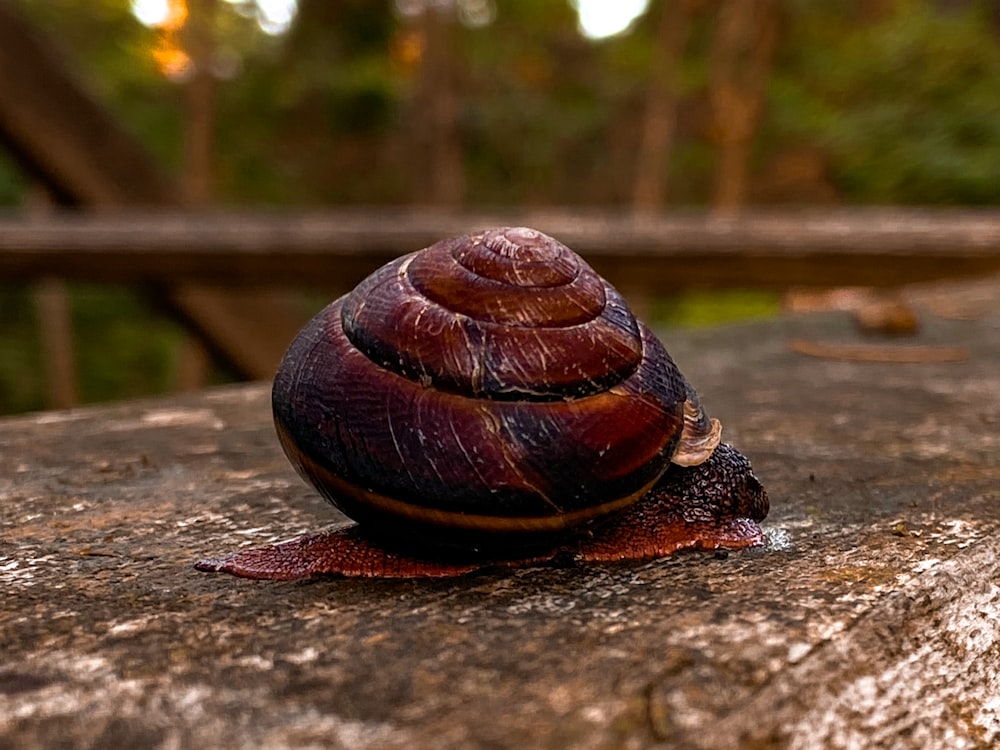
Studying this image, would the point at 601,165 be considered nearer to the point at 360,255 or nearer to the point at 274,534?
the point at 360,255

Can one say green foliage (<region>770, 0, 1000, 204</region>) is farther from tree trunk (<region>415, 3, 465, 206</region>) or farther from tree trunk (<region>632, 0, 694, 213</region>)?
tree trunk (<region>415, 3, 465, 206</region>)

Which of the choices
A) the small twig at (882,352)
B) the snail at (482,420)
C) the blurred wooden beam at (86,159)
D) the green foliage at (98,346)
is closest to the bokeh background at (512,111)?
the green foliage at (98,346)

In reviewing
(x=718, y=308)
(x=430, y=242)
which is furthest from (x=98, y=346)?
(x=718, y=308)

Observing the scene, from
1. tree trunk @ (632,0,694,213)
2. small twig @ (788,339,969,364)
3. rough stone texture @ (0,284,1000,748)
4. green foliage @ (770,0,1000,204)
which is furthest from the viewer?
tree trunk @ (632,0,694,213)

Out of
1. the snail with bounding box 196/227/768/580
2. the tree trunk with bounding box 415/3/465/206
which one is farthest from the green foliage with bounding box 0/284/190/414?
the snail with bounding box 196/227/768/580

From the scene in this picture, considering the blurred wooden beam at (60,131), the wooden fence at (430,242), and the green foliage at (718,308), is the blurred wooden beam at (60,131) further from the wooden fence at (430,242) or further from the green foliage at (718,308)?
the green foliage at (718,308)

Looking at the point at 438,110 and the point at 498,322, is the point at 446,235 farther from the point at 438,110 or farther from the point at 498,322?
the point at 438,110
